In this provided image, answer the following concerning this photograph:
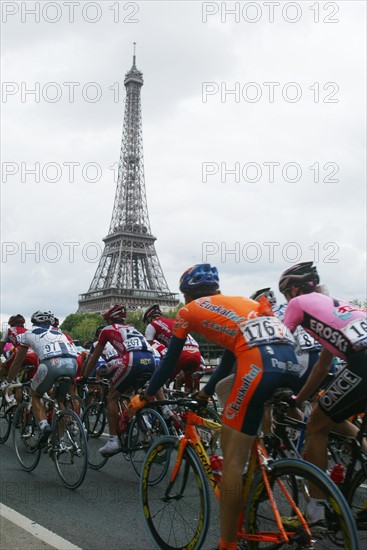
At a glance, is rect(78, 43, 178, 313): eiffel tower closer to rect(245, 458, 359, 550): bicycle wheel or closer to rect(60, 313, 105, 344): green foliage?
rect(60, 313, 105, 344): green foliage

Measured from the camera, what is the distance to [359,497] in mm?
4086

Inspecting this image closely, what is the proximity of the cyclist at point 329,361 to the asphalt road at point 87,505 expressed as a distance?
4.00 ft

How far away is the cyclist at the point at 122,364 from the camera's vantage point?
23.8ft

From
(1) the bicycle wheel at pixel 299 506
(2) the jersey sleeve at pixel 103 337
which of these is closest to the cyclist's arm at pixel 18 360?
(2) the jersey sleeve at pixel 103 337

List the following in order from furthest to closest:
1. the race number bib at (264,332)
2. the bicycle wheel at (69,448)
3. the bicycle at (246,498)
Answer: the bicycle wheel at (69,448) → the race number bib at (264,332) → the bicycle at (246,498)

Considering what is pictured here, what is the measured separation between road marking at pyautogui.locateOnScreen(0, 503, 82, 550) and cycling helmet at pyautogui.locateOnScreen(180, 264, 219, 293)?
76.7 inches

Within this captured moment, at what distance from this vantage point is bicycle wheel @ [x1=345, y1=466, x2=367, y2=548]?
400 centimetres

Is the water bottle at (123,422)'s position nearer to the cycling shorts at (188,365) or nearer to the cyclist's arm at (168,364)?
the cycling shorts at (188,365)

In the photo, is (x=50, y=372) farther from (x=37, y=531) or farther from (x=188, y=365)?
(x=37, y=531)

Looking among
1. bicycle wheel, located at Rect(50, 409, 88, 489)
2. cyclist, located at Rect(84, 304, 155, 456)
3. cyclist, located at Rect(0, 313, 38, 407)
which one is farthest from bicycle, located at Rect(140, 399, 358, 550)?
cyclist, located at Rect(0, 313, 38, 407)

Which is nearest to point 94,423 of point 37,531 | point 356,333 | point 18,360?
point 18,360

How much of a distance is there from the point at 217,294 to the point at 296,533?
1.61m

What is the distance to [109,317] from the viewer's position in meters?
7.95

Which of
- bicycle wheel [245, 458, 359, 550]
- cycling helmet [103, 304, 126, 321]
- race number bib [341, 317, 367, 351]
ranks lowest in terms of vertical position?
bicycle wheel [245, 458, 359, 550]
